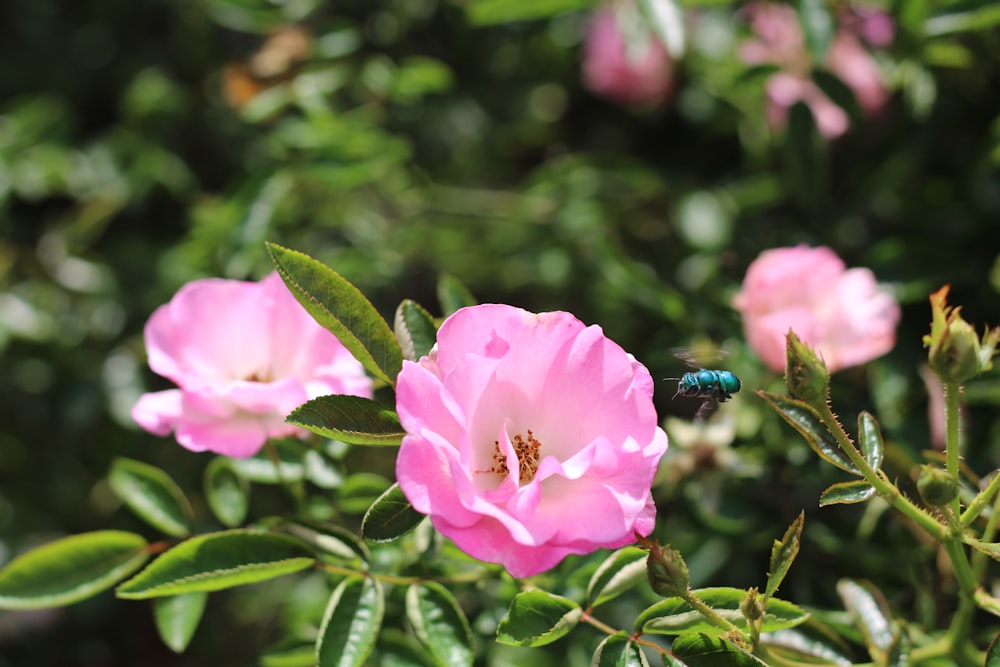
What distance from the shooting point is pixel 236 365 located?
3.35 feet

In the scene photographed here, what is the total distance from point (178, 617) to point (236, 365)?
0.27 meters

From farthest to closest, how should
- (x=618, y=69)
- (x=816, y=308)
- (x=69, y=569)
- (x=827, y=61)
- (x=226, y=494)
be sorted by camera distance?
(x=618, y=69) → (x=827, y=61) → (x=816, y=308) → (x=226, y=494) → (x=69, y=569)

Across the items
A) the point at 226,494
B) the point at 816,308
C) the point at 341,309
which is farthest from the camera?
the point at 816,308

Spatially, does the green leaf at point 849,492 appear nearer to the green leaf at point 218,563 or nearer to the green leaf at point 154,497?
the green leaf at point 218,563

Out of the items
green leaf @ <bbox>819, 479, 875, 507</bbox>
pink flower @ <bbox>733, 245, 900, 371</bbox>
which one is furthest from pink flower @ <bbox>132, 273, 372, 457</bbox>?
pink flower @ <bbox>733, 245, 900, 371</bbox>

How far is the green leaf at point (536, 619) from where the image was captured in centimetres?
72

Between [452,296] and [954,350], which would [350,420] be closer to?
[452,296]

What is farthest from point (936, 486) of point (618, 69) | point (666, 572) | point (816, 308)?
point (618, 69)

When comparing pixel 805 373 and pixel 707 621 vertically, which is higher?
pixel 805 373

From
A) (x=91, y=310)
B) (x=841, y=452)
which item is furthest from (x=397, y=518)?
(x=91, y=310)

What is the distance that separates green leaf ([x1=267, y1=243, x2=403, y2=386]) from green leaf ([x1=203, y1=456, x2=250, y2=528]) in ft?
1.12

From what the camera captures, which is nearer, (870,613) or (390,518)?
(390,518)

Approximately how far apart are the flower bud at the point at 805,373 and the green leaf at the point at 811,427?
0.01 meters

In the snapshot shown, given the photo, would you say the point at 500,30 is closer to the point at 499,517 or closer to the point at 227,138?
the point at 227,138
